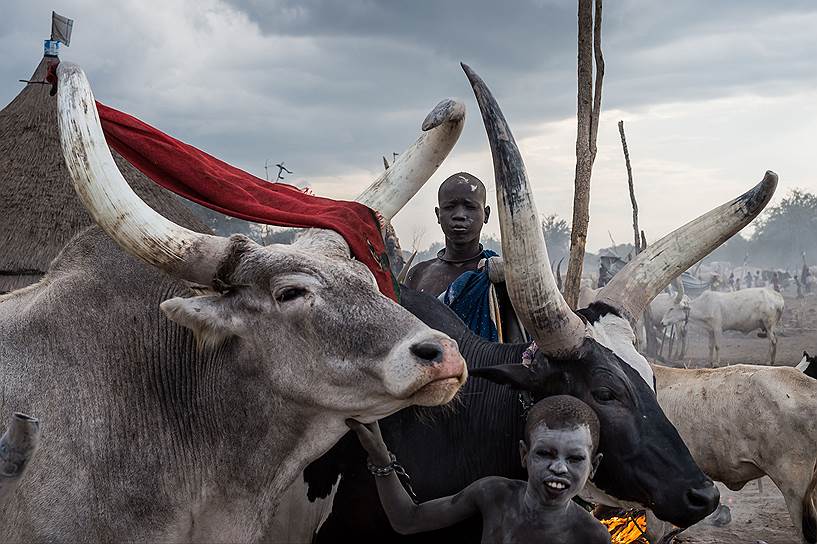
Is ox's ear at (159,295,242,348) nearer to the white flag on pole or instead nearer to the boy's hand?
the boy's hand

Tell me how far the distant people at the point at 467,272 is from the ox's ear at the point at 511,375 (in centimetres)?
102

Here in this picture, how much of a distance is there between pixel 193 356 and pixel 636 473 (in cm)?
164

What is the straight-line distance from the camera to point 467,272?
15.1ft

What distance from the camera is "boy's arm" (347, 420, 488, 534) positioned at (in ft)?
10.1

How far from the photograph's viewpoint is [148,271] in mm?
2889

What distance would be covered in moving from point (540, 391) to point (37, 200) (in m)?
3.05

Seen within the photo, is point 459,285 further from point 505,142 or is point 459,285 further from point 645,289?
point 505,142

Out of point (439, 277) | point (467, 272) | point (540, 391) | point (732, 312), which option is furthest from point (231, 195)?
point (732, 312)

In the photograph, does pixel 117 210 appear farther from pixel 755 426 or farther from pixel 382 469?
pixel 755 426

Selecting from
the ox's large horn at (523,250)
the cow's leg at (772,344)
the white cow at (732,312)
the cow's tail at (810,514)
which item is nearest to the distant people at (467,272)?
the ox's large horn at (523,250)

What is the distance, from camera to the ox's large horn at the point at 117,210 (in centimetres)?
253

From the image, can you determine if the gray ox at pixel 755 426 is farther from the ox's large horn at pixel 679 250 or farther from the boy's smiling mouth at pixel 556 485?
the boy's smiling mouth at pixel 556 485

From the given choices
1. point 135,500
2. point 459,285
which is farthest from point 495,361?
point 135,500

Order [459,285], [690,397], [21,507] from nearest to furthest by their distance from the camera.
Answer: [21,507], [459,285], [690,397]
